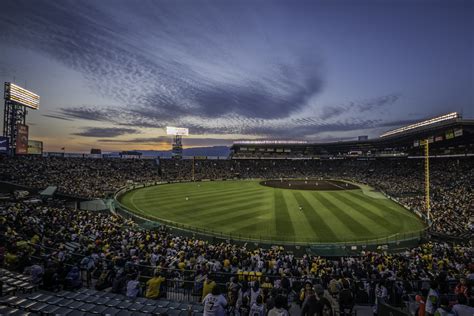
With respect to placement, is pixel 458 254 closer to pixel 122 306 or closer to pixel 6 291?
pixel 122 306

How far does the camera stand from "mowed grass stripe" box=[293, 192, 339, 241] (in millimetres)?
22219

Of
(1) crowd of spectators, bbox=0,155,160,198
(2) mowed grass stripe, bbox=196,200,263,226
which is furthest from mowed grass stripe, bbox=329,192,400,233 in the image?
(1) crowd of spectators, bbox=0,155,160,198

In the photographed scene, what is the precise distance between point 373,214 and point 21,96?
71482mm

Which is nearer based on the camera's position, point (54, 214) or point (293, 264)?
point (293, 264)

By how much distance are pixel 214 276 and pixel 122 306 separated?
13.1 ft

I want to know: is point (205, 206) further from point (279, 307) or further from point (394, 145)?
point (394, 145)

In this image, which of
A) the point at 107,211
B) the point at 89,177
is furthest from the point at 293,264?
the point at 89,177

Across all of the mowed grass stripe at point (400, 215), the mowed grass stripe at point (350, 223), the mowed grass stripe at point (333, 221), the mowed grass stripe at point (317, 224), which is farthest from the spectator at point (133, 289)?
the mowed grass stripe at point (400, 215)

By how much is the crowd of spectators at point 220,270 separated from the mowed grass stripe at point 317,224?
6957mm

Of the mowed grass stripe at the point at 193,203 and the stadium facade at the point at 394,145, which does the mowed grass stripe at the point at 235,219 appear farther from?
the stadium facade at the point at 394,145

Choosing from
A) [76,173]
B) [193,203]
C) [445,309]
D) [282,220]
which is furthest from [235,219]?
[76,173]

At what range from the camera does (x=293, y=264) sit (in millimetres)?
13516

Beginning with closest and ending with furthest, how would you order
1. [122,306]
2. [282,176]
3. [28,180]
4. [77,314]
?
1. [77,314]
2. [122,306]
3. [28,180]
4. [282,176]

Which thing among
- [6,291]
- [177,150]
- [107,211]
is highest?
[177,150]
